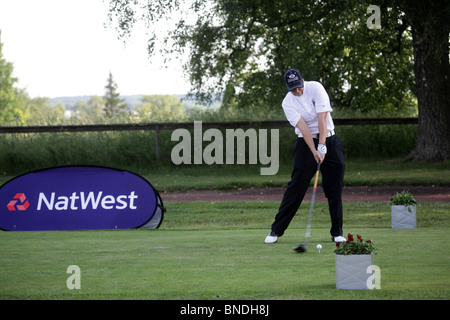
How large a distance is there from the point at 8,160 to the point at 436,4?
1412 centimetres

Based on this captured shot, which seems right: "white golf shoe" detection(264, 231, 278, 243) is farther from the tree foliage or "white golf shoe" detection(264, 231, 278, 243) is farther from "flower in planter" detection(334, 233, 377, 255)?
the tree foliage

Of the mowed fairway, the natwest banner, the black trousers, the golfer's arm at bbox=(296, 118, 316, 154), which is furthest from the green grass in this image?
the golfer's arm at bbox=(296, 118, 316, 154)

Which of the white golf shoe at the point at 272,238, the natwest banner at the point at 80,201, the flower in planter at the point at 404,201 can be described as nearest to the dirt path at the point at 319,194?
the natwest banner at the point at 80,201

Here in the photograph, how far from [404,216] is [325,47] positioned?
1314 centimetres

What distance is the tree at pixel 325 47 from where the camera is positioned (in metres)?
19.3

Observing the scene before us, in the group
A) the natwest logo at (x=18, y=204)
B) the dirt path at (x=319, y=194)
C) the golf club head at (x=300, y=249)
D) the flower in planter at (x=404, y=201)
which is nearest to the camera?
the golf club head at (x=300, y=249)

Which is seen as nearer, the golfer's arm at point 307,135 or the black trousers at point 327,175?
the golfer's arm at point 307,135

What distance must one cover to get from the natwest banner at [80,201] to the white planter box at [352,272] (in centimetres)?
600

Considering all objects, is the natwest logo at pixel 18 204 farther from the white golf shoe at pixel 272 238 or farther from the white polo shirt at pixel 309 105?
the white polo shirt at pixel 309 105

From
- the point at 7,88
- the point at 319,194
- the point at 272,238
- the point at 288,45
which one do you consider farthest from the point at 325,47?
the point at 7,88

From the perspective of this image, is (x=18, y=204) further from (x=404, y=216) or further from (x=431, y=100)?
(x=431, y=100)

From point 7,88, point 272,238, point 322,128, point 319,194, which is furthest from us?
point 7,88

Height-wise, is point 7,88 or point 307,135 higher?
point 7,88

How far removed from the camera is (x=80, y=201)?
10883 mm
